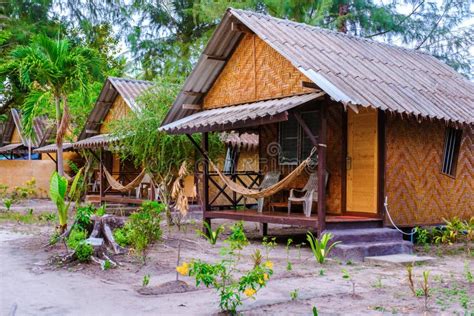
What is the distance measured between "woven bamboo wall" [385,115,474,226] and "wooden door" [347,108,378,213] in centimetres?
23

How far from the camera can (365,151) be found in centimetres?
1000

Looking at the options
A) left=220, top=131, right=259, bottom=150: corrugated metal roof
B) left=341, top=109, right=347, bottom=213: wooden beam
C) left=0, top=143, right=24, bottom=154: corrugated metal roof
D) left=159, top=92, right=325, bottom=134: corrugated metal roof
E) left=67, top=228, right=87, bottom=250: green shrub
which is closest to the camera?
left=67, top=228, right=87, bottom=250: green shrub

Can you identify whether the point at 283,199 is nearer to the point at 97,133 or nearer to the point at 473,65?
the point at 97,133

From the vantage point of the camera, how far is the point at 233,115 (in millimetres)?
10195

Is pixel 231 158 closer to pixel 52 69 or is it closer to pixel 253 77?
pixel 253 77

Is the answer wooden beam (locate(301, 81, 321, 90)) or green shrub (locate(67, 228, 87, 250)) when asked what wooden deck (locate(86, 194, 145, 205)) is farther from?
wooden beam (locate(301, 81, 321, 90))

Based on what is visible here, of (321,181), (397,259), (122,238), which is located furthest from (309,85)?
(122,238)

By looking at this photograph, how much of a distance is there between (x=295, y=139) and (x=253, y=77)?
145cm

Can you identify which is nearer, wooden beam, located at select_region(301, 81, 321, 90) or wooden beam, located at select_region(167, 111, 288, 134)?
wooden beam, located at select_region(167, 111, 288, 134)

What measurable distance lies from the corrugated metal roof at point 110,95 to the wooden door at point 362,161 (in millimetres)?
8189

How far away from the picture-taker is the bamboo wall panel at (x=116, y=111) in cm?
1856

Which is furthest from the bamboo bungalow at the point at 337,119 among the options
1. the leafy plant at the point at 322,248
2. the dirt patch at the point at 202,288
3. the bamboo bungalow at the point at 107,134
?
the bamboo bungalow at the point at 107,134

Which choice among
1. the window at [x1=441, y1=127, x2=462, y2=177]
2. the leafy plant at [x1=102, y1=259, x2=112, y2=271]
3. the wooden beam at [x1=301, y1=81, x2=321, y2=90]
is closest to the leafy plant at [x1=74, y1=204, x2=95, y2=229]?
the leafy plant at [x1=102, y1=259, x2=112, y2=271]

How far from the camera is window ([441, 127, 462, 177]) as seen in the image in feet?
36.0
